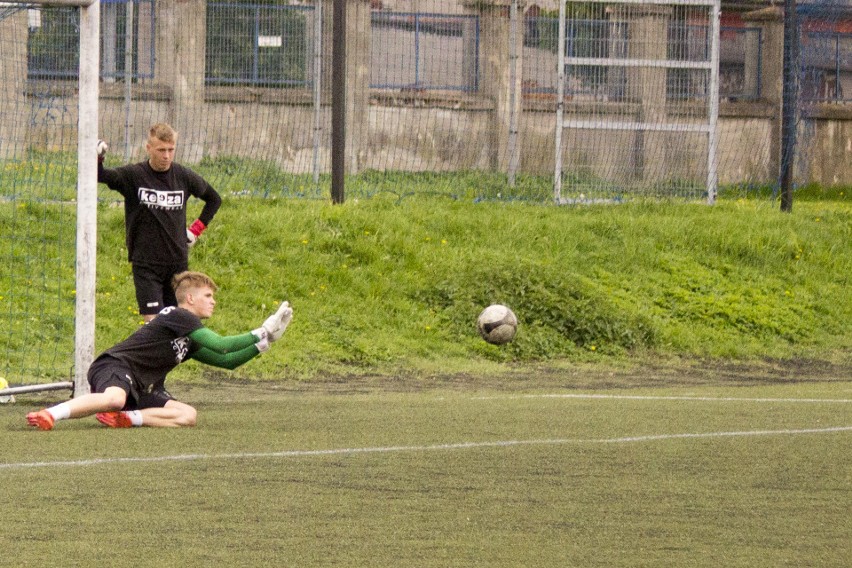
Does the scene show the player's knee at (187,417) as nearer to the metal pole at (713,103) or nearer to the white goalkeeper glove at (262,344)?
the white goalkeeper glove at (262,344)

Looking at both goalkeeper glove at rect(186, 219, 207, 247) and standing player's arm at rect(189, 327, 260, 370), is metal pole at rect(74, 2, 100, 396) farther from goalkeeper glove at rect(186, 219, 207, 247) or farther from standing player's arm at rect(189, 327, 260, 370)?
standing player's arm at rect(189, 327, 260, 370)

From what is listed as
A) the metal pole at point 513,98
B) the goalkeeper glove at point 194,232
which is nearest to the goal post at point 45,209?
the goalkeeper glove at point 194,232

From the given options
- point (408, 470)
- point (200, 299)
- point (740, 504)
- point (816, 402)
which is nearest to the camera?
point (740, 504)

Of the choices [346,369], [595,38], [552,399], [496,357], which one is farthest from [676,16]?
[552,399]

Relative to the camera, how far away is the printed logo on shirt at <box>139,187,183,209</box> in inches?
378

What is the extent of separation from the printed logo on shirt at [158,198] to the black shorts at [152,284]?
391mm

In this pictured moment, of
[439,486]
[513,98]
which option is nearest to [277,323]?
[439,486]

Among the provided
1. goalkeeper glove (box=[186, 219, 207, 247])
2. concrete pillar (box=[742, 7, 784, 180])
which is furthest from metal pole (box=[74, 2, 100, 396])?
concrete pillar (box=[742, 7, 784, 180])

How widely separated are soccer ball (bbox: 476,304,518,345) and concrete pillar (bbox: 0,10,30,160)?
453cm

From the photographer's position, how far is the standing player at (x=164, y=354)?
830 centimetres

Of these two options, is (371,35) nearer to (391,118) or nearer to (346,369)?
(391,118)

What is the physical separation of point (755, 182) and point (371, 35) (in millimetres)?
5535

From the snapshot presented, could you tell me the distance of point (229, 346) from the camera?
8.34 meters

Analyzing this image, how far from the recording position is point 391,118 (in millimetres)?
19078
